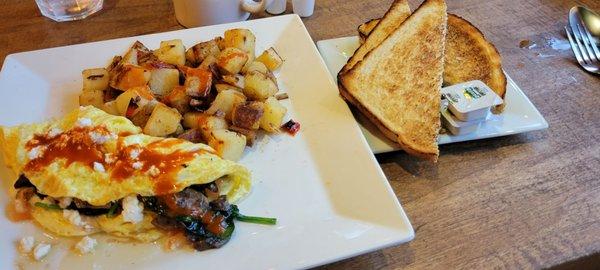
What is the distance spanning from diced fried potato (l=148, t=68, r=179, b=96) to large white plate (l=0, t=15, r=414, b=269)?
1.04 feet

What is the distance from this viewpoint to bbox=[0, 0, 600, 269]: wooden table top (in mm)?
1319

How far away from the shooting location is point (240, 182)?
4.51 ft

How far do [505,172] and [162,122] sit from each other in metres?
1.14

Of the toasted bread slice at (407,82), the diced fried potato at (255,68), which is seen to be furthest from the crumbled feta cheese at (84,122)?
the toasted bread slice at (407,82)

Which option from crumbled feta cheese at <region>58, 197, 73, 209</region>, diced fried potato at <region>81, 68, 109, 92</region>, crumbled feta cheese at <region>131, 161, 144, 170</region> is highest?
crumbled feta cheese at <region>131, 161, 144, 170</region>

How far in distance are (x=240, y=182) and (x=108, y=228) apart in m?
0.38

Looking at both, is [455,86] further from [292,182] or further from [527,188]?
[292,182]

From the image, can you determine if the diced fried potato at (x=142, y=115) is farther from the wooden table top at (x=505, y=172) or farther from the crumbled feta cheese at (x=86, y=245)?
the wooden table top at (x=505, y=172)

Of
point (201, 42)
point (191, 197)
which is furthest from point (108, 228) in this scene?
point (201, 42)

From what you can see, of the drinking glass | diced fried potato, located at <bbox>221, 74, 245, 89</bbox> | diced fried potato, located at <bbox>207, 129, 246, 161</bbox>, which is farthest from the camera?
the drinking glass

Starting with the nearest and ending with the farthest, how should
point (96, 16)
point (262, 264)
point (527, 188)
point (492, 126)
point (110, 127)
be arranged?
point (262, 264), point (110, 127), point (527, 188), point (492, 126), point (96, 16)

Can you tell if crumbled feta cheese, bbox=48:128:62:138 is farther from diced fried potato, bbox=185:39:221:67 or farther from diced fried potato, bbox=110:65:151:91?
diced fried potato, bbox=185:39:221:67

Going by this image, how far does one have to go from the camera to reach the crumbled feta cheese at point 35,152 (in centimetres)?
130

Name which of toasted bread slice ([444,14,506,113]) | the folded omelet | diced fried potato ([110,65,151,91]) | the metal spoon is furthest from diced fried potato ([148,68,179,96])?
the metal spoon
